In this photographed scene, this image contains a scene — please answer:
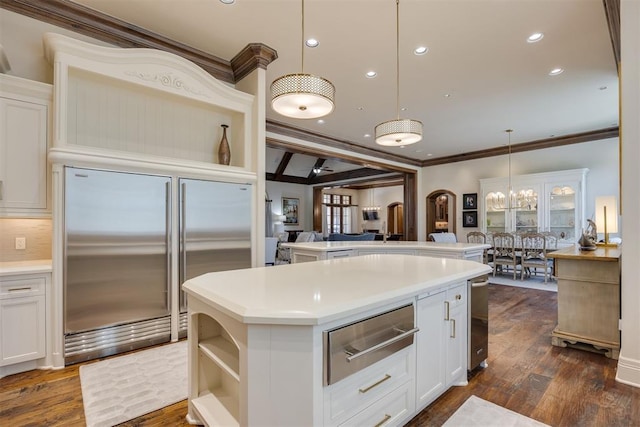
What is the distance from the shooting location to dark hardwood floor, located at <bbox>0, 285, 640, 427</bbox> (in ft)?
6.30

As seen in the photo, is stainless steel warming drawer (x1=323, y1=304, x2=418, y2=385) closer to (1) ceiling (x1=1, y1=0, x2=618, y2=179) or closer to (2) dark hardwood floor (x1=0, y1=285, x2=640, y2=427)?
(2) dark hardwood floor (x1=0, y1=285, x2=640, y2=427)

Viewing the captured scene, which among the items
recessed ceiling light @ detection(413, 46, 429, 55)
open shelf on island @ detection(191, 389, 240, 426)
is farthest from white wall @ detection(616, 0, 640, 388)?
open shelf on island @ detection(191, 389, 240, 426)

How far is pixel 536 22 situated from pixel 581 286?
2.57 meters

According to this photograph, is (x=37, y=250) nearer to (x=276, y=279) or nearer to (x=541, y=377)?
(x=276, y=279)

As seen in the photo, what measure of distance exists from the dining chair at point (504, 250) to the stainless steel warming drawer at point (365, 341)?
5817 mm

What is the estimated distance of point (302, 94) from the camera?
2213mm

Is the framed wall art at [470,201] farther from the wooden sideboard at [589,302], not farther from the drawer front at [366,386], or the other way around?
the drawer front at [366,386]

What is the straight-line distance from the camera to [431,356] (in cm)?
194

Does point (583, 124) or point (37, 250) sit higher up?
point (583, 124)

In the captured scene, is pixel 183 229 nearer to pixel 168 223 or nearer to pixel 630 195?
pixel 168 223

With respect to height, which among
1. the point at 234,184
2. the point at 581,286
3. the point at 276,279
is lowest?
the point at 581,286

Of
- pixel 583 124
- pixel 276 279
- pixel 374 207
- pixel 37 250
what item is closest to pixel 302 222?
pixel 374 207

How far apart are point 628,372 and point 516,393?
0.96m

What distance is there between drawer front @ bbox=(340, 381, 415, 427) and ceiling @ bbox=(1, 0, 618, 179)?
2957 mm
